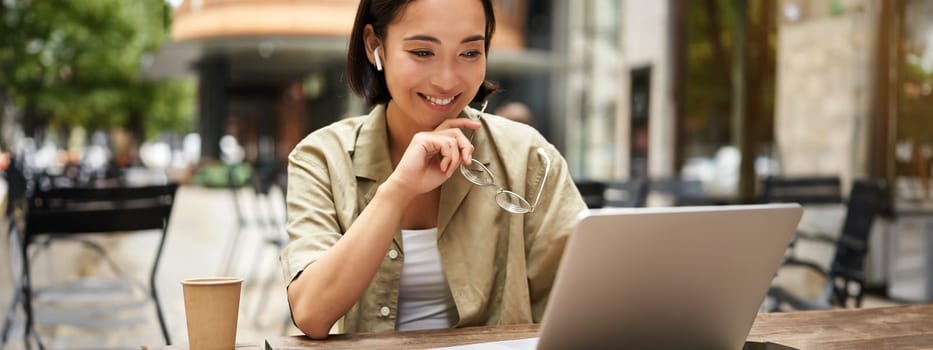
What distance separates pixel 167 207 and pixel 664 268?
2.36 metres

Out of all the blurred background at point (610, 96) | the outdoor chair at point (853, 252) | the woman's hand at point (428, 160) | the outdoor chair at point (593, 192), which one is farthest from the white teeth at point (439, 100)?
the outdoor chair at point (853, 252)

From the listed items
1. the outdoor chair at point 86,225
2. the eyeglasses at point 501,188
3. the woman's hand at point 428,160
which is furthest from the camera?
the outdoor chair at point 86,225

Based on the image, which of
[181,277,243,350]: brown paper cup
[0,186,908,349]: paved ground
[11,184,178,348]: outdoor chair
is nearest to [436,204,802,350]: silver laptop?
[181,277,243,350]: brown paper cup

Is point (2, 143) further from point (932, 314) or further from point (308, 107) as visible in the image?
point (932, 314)

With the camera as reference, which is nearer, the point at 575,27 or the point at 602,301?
the point at 602,301

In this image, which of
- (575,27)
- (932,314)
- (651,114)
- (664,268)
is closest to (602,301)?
(664,268)

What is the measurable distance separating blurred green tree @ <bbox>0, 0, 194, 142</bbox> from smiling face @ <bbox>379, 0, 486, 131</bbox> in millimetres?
17383

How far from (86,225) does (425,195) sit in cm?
163

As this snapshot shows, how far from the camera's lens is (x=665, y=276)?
0.99 metres

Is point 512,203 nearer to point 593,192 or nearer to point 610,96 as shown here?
point 593,192

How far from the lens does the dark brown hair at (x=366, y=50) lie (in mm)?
1542

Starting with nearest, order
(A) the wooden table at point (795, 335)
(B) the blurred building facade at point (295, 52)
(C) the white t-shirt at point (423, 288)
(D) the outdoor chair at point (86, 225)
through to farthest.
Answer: (A) the wooden table at point (795, 335) < (C) the white t-shirt at point (423, 288) < (D) the outdoor chair at point (86, 225) < (B) the blurred building facade at point (295, 52)

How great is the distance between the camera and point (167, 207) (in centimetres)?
299

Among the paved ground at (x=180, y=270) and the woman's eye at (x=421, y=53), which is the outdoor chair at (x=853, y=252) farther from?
the paved ground at (x=180, y=270)
